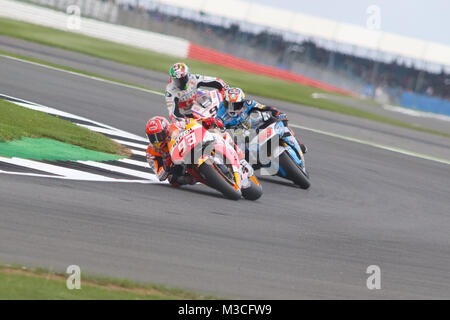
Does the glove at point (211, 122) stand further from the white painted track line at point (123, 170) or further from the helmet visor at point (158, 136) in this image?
the white painted track line at point (123, 170)

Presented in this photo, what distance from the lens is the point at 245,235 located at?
27.5ft

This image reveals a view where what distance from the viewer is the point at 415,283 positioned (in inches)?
296

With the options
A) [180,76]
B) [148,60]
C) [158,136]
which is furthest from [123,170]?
[148,60]

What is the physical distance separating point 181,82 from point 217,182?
2421 millimetres

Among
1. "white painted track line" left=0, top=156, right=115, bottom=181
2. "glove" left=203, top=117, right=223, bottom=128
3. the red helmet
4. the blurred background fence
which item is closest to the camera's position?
"white painted track line" left=0, top=156, right=115, bottom=181

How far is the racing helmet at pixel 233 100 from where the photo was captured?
11734mm

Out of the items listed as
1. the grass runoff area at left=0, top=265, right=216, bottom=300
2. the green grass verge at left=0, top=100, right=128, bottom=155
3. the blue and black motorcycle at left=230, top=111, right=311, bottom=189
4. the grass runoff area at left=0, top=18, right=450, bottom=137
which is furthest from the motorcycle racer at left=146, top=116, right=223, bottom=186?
the grass runoff area at left=0, top=18, right=450, bottom=137

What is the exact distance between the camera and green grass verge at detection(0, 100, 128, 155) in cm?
1204

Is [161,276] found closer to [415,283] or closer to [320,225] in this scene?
[415,283]

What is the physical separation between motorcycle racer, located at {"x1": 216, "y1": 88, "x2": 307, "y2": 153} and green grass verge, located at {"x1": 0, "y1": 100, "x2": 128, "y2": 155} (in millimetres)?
1874

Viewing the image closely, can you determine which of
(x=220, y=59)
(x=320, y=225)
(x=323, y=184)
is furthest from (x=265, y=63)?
(x=320, y=225)

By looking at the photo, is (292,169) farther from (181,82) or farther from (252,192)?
(181,82)

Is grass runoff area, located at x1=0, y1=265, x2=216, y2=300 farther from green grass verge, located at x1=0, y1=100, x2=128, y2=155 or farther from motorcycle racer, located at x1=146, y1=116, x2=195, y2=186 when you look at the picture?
green grass verge, located at x1=0, y1=100, x2=128, y2=155
